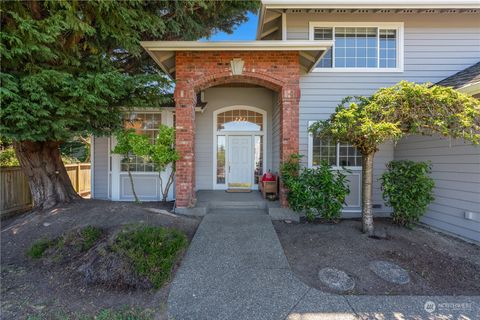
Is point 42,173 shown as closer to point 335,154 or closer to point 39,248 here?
point 39,248

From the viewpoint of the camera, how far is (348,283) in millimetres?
3137

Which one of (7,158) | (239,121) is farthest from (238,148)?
(7,158)

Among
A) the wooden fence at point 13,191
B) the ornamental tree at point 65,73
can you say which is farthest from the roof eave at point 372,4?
the wooden fence at point 13,191

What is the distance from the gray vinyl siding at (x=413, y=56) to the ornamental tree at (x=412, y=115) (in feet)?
6.56

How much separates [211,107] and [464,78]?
21.4ft

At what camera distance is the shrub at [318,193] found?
506cm

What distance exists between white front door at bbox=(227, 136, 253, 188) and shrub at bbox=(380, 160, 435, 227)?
13.5 feet

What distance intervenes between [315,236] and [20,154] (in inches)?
271

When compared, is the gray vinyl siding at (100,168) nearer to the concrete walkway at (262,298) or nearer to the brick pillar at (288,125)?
the concrete walkway at (262,298)

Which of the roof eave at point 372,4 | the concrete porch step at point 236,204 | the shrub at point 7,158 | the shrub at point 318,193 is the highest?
the roof eave at point 372,4

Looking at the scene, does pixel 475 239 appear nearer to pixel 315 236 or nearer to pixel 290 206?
pixel 315 236

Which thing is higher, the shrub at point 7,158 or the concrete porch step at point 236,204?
the shrub at point 7,158

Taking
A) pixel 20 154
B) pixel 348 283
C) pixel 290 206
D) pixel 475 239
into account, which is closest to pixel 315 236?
pixel 290 206

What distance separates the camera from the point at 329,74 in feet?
20.4
